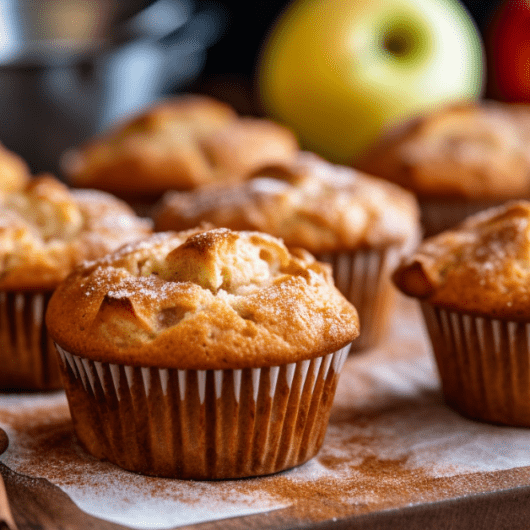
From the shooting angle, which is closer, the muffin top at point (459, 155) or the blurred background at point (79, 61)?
the muffin top at point (459, 155)

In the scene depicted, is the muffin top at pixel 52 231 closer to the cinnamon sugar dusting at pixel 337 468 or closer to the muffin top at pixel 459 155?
the cinnamon sugar dusting at pixel 337 468

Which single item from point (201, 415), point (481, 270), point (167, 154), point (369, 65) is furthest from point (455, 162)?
point (201, 415)

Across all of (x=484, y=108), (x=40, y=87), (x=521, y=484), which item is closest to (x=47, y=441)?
(x=521, y=484)

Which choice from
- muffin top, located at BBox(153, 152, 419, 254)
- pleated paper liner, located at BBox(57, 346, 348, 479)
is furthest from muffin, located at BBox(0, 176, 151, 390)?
pleated paper liner, located at BBox(57, 346, 348, 479)

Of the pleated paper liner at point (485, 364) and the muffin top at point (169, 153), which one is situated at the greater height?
the muffin top at point (169, 153)

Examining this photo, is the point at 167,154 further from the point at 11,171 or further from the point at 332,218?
the point at 332,218

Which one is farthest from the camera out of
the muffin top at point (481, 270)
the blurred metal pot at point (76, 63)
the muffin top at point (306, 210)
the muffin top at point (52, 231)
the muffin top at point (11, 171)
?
the blurred metal pot at point (76, 63)

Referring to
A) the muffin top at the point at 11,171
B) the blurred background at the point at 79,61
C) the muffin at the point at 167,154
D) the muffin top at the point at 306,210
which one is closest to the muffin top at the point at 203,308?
the muffin top at the point at 306,210

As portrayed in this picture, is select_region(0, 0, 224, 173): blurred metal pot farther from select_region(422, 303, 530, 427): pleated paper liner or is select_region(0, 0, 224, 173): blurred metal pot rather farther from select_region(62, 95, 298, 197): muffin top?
select_region(422, 303, 530, 427): pleated paper liner
